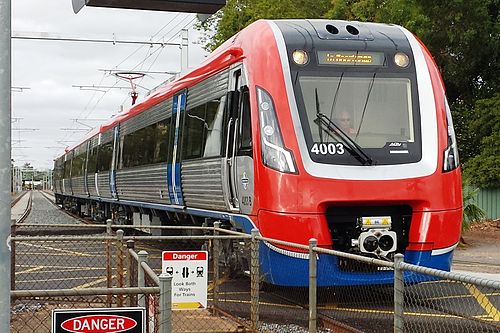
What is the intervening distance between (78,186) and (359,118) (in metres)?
25.3

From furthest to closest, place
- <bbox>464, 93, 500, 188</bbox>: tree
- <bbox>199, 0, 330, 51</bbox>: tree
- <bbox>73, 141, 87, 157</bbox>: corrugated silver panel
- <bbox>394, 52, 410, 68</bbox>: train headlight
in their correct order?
<bbox>73, 141, 87, 157</bbox>: corrugated silver panel
<bbox>199, 0, 330, 51</bbox>: tree
<bbox>464, 93, 500, 188</bbox>: tree
<bbox>394, 52, 410, 68</bbox>: train headlight

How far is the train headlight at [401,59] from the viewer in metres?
9.95

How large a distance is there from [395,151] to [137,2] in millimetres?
5465

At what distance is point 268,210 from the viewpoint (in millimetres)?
9180

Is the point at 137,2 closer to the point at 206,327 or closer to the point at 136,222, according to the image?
the point at 206,327

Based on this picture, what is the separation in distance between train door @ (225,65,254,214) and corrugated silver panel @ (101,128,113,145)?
13253 millimetres

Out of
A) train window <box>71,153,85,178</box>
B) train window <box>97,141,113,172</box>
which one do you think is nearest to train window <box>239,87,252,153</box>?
train window <box>97,141,113,172</box>

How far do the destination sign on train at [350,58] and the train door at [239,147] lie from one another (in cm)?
106

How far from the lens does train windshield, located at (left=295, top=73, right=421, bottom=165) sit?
9.38 metres

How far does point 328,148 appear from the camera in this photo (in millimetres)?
9344

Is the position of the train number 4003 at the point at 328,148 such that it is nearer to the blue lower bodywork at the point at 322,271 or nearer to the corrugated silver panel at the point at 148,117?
the blue lower bodywork at the point at 322,271

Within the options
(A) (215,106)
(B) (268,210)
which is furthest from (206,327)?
(A) (215,106)

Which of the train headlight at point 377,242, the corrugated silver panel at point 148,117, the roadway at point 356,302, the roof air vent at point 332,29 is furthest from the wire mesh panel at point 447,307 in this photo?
the corrugated silver panel at point 148,117

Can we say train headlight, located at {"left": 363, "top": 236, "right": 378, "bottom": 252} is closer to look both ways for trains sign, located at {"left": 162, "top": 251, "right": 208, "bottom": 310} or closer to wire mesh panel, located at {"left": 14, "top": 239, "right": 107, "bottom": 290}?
look both ways for trains sign, located at {"left": 162, "top": 251, "right": 208, "bottom": 310}
